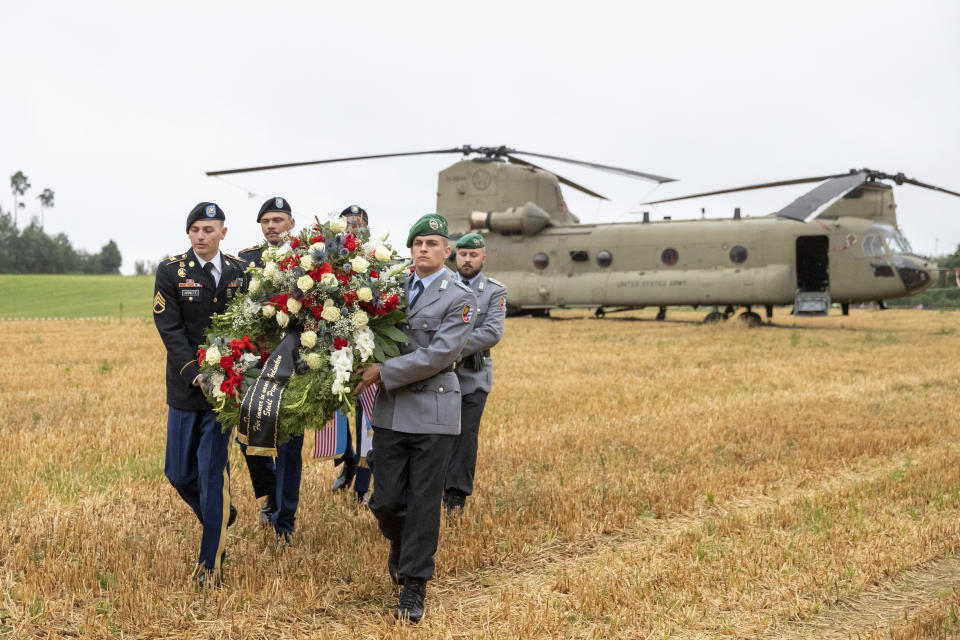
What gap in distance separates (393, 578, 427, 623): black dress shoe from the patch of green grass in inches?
1611

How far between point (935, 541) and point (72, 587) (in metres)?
5.32

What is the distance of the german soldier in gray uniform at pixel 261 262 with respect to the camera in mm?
5457

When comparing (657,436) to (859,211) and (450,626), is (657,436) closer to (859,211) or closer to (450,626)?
(450,626)

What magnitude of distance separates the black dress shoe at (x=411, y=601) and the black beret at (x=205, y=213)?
8.19 ft

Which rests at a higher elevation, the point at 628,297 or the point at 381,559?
the point at 628,297

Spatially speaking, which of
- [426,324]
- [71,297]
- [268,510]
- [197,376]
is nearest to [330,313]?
[426,324]

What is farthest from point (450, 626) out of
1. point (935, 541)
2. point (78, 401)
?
point (78, 401)

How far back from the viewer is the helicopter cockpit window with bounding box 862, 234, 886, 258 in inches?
855

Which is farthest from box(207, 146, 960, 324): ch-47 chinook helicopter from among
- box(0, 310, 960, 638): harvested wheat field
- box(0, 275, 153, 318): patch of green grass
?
box(0, 275, 153, 318): patch of green grass

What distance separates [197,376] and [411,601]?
69.1 inches

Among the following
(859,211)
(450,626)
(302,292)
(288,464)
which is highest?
(859,211)

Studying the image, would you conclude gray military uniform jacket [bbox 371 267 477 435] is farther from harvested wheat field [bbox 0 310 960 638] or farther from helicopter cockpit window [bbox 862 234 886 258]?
helicopter cockpit window [bbox 862 234 886 258]

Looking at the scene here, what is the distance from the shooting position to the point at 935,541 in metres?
5.00

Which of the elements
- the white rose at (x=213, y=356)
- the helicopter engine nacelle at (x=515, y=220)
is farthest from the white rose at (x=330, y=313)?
the helicopter engine nacelle at (x=515, y=220)
